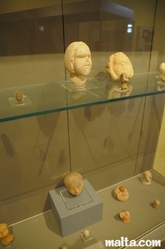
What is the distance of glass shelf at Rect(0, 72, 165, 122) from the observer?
516mm

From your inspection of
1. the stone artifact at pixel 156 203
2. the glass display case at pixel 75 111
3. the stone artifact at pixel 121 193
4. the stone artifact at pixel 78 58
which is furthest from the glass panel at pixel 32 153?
the stone artifact at pixel 156 203

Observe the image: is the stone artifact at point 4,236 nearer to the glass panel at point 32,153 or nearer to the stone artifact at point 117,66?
the glass panel at point 32,153

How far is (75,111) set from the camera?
798 millimetres

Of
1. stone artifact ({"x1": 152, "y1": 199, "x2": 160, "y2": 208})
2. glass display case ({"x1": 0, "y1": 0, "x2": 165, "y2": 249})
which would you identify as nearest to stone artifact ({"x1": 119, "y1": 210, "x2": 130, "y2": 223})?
glass display case ({"x1": 0, "y1": 0, "x2": 165, "y2": 249})

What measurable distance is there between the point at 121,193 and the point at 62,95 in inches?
25.7

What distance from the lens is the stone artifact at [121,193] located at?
3.25 feet

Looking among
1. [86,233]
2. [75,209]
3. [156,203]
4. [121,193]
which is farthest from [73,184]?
[156,203]

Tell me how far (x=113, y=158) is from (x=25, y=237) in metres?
0.55

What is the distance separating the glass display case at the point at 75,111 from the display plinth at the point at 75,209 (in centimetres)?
4

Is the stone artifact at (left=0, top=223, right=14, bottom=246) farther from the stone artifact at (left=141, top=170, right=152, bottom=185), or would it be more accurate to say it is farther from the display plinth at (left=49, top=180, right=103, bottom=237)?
the stone artifact at (left=141, top=170, right=152, bottom=185)

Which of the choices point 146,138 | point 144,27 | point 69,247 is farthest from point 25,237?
point 144,27

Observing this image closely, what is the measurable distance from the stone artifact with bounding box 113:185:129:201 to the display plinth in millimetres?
167

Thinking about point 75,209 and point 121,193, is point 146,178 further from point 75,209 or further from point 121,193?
point 75,209

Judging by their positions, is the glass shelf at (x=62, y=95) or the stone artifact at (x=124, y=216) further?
the stone artifact at (x=124, y=216)
